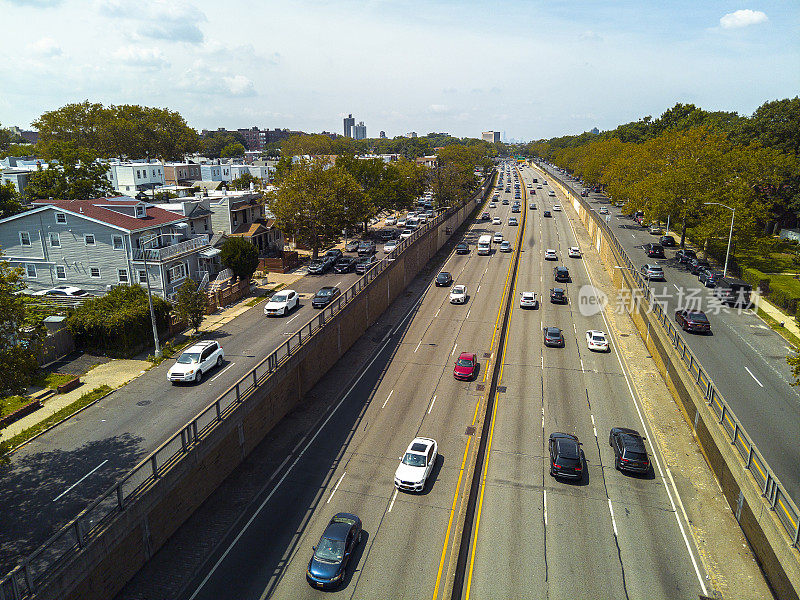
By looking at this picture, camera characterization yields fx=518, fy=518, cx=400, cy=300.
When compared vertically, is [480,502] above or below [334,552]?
below

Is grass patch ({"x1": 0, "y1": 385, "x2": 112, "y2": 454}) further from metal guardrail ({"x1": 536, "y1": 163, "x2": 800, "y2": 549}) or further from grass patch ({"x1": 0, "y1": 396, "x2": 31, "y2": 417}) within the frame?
metal guardrail ({"x1": 536, "y1": 163, "x2": 800, "y2": 549})

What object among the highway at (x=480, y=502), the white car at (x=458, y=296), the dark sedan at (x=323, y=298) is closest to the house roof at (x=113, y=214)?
the dark sedan at (x=323, y=298)

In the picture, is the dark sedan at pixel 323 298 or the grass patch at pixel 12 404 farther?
the dark sedan at pixel 323 298

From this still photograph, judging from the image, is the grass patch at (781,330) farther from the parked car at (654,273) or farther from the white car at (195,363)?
the white car at (195,363)

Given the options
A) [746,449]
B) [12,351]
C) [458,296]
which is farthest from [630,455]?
[458,296]

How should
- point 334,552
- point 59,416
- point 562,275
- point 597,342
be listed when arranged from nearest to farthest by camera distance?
1. point 334,552
2. point 59,416
3. point 597,342
4. point 562,275

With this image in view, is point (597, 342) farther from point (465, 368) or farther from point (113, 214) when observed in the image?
point (113, 214)
